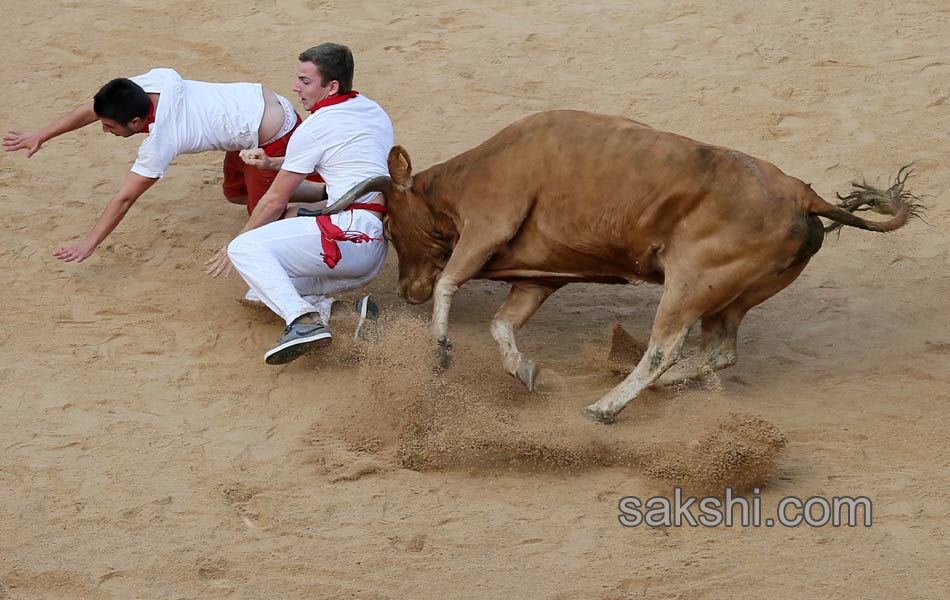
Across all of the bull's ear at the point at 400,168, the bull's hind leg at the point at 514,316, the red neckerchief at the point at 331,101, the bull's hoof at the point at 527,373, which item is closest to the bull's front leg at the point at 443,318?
the bull's hind leg at the point at 514,316

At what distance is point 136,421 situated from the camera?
6.55 m

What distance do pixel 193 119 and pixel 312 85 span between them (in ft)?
2.56

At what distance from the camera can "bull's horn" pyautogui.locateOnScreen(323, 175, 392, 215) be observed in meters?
7.14

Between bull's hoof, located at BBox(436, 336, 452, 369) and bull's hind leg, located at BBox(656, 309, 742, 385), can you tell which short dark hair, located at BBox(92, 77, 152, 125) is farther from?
bull's hind leg, located at BBox(656, 309, 742, 385)

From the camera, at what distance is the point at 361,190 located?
7180mm

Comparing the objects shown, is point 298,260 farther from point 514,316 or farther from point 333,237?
point 514,316

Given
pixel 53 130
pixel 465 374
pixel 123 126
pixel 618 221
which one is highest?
pixel 618 221

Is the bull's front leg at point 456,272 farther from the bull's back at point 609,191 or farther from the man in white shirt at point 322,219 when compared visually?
the man in white shirt at point 322,219

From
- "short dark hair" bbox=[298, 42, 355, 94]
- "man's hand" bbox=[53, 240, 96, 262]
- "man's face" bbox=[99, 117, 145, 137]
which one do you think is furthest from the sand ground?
"short dark hair" bbox=[298, 42, 355, 94]

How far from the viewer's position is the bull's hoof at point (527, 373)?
6637 mm

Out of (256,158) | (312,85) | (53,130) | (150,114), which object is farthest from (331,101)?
(53,130)

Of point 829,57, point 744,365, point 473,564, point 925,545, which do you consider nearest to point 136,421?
point 473,564

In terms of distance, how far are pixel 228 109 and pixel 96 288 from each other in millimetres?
1335

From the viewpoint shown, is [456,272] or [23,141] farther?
[23,141]
